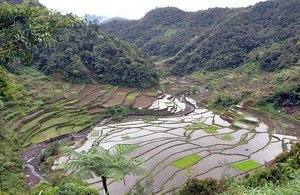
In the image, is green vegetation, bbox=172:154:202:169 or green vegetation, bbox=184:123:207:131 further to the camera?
green vegetation, bbox=184:123:207:131

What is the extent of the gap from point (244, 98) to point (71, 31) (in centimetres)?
2056

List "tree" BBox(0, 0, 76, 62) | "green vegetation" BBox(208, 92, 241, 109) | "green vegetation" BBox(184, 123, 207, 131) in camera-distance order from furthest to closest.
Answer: "green vegetation" BBox(208, 92, 241, 109), "green vegetation" BBox(184, 123, 207, 131), "tree" BBox(0, 0, 76, 62)

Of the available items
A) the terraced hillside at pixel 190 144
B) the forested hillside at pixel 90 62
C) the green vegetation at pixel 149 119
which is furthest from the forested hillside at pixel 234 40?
the green vegetation at pixel 149 119

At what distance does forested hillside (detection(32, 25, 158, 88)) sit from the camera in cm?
3102

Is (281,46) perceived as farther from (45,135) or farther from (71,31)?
(45,135)

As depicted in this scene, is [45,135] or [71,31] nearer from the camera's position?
[45,135]

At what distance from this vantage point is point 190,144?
17812 millimetres

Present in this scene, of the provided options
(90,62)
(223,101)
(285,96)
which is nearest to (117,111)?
(223,101)

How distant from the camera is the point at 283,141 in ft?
59.5

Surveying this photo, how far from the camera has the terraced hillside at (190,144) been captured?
13648 mm

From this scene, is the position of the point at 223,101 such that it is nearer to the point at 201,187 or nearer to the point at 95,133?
the point at 95,133

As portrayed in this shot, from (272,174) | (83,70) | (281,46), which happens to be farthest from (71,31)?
(272,174)

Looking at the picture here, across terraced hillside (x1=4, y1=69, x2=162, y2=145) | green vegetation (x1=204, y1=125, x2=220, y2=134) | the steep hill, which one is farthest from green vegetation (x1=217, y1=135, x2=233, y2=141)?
the steep hill

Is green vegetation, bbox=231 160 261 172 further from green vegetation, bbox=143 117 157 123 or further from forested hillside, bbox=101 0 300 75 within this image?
forested hillside, bbox=101 0 300 75
